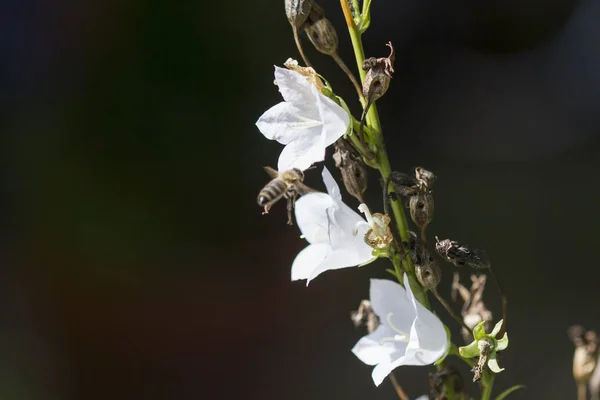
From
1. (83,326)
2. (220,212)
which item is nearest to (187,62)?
(220,212)

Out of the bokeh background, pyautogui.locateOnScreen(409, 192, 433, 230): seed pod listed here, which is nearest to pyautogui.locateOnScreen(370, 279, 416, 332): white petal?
pyautogui.locateOnScreen(409, 192, 433, 230): seed pod

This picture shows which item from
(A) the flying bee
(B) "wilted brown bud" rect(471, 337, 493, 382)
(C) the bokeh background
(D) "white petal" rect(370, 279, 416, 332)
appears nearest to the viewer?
(B) "wilted brown bud" rect(471, 337, 493, 382)

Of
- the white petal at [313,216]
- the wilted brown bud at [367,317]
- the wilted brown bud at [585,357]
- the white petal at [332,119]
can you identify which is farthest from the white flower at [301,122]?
the wilted brown bud at [585,357]

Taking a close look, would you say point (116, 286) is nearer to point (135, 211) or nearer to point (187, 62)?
point (135, 211)

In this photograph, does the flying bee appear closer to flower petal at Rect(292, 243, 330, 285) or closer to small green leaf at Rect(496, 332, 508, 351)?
flower petal at Rect(292, 243, 330, 285)

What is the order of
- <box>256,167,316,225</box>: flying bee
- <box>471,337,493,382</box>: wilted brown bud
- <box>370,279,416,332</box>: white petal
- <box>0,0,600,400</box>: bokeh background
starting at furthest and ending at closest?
<box>0,0,600,400</box>: bokeh background
<box>256,167,316,225</box>: flying bee
<box>370,279,416,332</box>: white petal
<box>471,337,493,382</box>: wilted brown bud

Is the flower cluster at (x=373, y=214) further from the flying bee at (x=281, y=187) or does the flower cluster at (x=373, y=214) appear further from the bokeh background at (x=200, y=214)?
the bokeh background at (x=200, y=214)

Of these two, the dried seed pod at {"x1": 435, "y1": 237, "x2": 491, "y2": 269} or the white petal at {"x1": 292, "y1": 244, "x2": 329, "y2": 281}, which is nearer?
the dried seed pod at {"x1": 435, "y1": 237, "x2": 491, "y2": 269}
